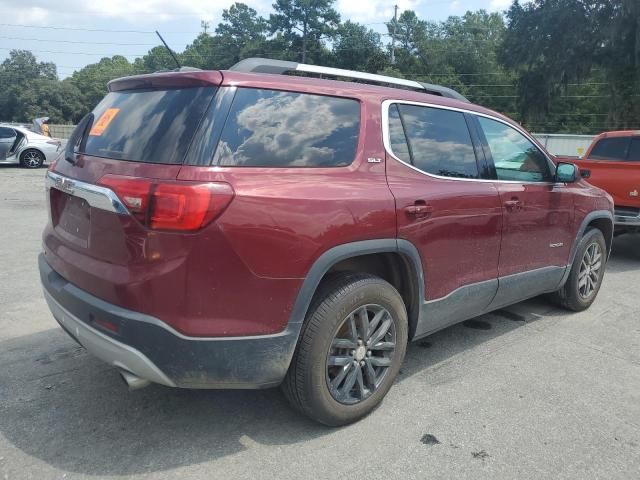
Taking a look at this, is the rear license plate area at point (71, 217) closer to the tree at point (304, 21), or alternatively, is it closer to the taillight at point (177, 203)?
the taillight at point (177, 203)

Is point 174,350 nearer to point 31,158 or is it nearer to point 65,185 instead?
point 65,185

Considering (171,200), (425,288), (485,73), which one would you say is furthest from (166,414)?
(485,73)

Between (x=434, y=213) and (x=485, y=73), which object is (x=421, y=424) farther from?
(x=485, y=73)

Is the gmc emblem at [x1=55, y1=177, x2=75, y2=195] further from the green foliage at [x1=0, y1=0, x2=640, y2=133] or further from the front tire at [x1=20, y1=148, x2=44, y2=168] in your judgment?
the green foliage at [x1=0, y1=0, x2=640, y2=133]

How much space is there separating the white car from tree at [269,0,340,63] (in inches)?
2356

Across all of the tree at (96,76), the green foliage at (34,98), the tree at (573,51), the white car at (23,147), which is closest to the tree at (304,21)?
the tree at (96,76)

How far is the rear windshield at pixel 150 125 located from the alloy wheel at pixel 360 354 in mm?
1246

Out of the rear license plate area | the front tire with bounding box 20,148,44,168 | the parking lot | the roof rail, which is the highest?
the roof rail

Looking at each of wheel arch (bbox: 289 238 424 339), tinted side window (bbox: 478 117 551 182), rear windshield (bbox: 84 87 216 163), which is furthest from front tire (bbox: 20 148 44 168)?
wheel arch (bbox: 289 238 424 339)

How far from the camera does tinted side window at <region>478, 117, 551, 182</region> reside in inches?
156

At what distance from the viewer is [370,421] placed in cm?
306

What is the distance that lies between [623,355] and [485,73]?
7260 centimetres

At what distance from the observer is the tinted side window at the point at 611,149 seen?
8430mm

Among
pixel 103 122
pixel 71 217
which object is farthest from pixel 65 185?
pixel 103 122
